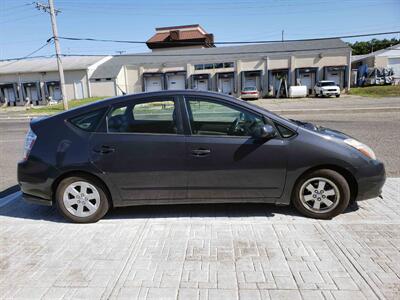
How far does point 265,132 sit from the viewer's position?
12.7 ft

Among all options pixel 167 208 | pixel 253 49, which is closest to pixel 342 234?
pixel 167 208

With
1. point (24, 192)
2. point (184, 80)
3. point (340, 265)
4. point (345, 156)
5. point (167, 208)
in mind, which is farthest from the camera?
point (184, 80)

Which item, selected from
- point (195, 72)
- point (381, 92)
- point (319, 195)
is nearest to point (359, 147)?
point (319, 195)

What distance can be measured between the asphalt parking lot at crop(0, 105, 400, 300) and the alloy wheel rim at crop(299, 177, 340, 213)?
0.18 m

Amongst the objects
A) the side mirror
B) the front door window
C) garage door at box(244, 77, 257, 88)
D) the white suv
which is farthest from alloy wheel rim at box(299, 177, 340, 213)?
garage door at box(244, 77, 257, 88)

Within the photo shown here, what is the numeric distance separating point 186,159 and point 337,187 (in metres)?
1.85

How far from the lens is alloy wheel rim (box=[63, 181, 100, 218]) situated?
4121mm

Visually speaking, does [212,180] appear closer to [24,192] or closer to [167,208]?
[167,208]

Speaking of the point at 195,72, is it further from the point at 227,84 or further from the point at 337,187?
the point at 337,187

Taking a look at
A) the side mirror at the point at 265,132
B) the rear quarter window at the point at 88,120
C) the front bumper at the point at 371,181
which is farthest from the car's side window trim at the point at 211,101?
the front bumper at the point at 371,181

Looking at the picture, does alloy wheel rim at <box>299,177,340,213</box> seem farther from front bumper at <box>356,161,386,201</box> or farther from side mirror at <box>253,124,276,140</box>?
side mirror at <box>253,124,276,140</box>

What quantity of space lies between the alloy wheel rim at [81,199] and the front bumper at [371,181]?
10.5 feet

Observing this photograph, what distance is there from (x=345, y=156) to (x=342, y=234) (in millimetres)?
908

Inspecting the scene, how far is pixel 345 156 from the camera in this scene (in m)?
3.95
